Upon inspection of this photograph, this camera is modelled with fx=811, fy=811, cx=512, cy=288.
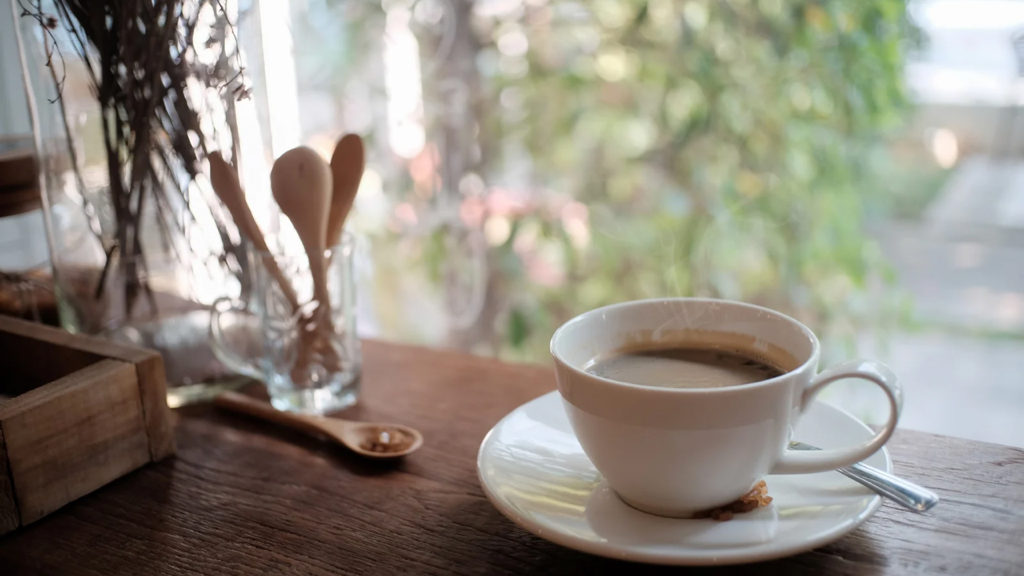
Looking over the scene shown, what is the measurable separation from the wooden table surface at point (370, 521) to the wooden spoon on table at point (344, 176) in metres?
0.17

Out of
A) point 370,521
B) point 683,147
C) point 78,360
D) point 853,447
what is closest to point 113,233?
point 78,360

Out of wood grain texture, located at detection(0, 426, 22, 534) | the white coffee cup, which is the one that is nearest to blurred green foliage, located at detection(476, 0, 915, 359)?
the white coffee cup

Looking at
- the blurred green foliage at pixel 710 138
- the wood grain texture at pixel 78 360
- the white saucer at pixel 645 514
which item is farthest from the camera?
the blurred green foliage at pixel 710 138

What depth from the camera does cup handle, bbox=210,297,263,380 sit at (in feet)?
2.31

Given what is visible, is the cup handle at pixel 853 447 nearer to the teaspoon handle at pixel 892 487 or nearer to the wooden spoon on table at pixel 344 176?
the teaspoon handle at pixel 892 487

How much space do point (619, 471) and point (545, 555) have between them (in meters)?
0.07

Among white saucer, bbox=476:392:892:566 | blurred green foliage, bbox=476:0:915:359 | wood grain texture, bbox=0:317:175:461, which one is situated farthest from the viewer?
blurred green foliage, bbox=476:0:915:359

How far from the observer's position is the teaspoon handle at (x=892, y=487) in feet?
1.54

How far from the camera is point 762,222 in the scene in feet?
4.79

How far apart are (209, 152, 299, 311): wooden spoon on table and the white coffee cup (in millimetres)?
276

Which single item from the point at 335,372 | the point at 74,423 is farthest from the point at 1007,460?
the point at 74,423

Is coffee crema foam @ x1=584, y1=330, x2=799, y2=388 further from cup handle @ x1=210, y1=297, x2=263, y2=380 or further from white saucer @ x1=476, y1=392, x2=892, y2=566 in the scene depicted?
cup handle @ x1=210, y1=297, x2=263, y2=380

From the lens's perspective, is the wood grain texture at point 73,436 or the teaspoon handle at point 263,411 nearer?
the wood grain texture at point 73,436

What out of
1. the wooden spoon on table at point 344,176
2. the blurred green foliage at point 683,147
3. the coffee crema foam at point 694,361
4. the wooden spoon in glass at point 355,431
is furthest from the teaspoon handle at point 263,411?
the blurred green foliage at point 683,147
